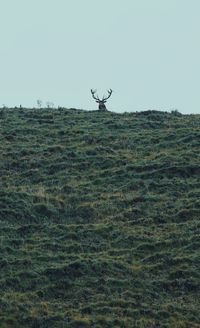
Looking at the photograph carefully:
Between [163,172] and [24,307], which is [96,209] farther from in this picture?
[24,307]

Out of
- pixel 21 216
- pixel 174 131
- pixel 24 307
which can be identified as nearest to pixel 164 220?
pixel 21 216

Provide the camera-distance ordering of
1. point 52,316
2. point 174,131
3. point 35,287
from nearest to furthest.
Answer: point 52,316 < point 35,287 < point 174,131

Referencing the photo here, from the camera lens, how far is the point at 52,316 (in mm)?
19953

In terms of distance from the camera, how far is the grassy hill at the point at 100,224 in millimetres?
20656

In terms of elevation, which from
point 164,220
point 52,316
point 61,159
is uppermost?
point 61,159

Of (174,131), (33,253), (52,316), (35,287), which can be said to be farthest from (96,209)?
(174,131)

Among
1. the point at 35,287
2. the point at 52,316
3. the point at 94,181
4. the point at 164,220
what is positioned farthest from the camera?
the point at 94,181

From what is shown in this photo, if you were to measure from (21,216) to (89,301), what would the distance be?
245 inches

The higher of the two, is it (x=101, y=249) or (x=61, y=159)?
(x=61, y=159)

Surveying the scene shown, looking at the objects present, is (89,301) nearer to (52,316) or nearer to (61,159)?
(52,316)

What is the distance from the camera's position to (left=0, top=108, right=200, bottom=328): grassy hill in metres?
20.7

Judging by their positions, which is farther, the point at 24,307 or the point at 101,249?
the point at 101,249

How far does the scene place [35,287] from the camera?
2169 centimetres

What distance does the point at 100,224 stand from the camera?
25.9 metres
